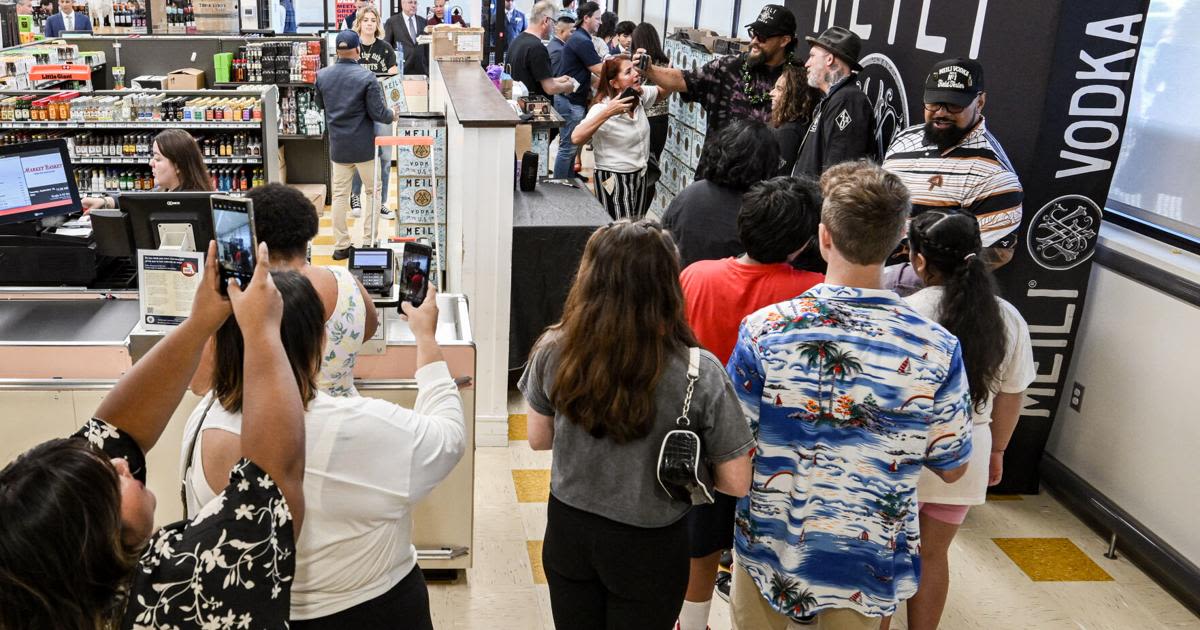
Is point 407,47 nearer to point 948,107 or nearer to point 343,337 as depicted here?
point 948,107

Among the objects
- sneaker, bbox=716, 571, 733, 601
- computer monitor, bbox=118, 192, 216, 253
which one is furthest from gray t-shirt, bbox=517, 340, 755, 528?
computer monitor, bbox=118, 192, 216, 253

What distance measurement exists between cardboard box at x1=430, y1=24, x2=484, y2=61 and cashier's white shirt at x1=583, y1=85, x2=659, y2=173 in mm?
1780

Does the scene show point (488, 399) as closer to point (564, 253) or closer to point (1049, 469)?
point (564, 253)

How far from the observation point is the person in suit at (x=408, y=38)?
41.4 feet

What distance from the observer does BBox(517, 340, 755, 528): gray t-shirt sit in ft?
6.59

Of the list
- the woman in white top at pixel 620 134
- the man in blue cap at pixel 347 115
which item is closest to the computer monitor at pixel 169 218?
the woman in white top at pixel 620 134

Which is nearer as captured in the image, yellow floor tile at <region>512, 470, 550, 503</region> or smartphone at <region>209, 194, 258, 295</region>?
smartphone at <region>209, 194, 258, 295</region>

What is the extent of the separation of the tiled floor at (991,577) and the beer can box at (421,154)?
6.04ft

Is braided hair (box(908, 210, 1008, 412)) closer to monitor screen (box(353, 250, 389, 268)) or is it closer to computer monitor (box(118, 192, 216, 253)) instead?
monitor screen (box(353, 250, 389, 268))

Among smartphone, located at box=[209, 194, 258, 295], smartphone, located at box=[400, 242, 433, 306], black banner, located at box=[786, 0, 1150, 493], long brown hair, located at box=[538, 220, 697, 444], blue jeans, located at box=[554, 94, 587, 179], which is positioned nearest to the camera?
smartphone, located at box=[209, 194, 258, 295]

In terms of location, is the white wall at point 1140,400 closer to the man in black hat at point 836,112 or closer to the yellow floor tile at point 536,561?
the man in black hat at point 836,112

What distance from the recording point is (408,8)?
13.3 metres

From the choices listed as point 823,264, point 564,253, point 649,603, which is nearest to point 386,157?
point 564,253

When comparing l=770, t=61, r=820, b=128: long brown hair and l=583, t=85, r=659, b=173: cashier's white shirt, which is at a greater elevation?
l=770, t=61, r=820, b=128: long brown hair
